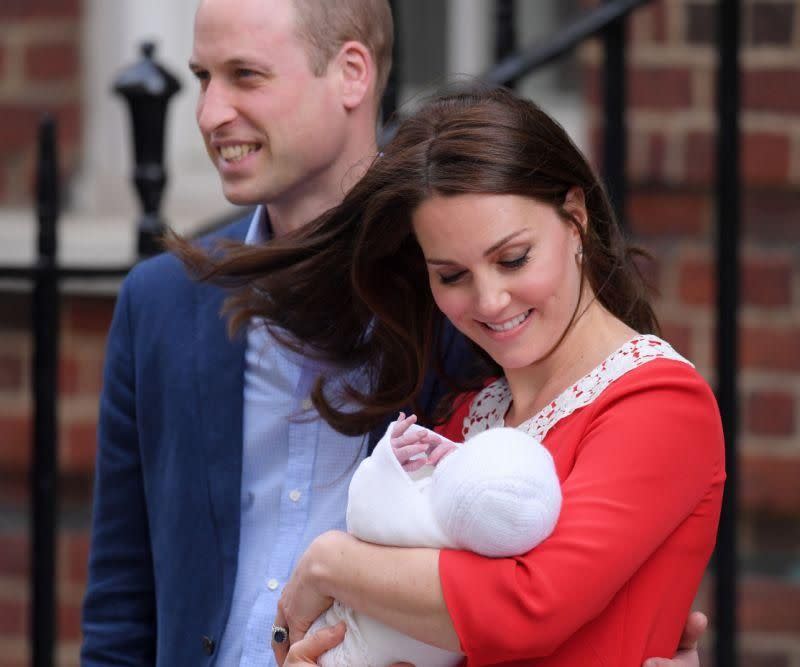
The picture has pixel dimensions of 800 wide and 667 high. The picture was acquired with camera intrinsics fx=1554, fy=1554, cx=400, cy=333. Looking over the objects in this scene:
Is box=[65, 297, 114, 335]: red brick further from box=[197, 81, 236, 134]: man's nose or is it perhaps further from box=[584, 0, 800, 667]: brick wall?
box=[197, 81, 236, 134]: man's nose

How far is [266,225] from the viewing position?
2527 mm

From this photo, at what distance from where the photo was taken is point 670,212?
3699mm

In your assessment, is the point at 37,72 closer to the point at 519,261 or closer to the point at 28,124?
the point at 28,124

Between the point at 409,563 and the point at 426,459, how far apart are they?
172mm

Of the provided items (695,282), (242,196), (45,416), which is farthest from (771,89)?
(45,416)

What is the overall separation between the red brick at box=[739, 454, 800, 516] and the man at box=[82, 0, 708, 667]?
150cm

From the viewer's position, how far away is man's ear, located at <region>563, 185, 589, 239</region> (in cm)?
202

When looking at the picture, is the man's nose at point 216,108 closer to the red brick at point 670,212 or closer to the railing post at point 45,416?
the railing post at point 45,416

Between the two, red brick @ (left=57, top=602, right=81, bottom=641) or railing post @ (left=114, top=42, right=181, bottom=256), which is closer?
railing post @ (left=114, top=42, right=181, bottom=256)

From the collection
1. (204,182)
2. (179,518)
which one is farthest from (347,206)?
(204,182)

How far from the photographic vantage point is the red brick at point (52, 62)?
176 inches

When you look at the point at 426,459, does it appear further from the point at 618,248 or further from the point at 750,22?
the point at 750,22

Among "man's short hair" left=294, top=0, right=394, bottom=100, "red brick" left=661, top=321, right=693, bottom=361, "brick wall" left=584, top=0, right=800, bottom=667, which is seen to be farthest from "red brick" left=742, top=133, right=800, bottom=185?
"man's short hair" left=294, top=0, right=394, bottom=100

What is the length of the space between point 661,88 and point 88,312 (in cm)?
154
